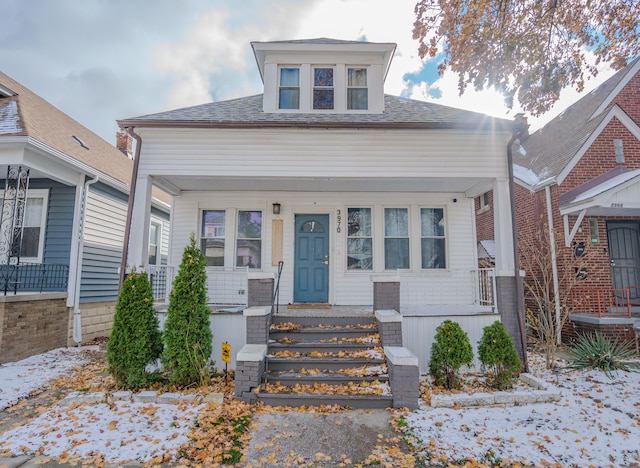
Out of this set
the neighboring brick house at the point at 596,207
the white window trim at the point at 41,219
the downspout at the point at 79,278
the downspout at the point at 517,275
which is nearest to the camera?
the downspout at the point at 517,275

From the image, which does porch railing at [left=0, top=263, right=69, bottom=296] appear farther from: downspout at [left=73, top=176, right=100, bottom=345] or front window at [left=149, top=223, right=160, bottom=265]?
front window at [left=149, top=223, right=160, bottom=265]

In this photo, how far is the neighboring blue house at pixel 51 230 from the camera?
7.14 m

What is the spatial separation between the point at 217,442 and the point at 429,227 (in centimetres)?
673

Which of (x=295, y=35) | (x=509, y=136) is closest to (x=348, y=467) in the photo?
(x=509, y=136)

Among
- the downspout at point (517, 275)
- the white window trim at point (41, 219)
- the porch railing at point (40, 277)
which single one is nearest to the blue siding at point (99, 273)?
the porch railing at point (40, 277)

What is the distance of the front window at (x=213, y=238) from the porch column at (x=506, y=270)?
6.10 meters

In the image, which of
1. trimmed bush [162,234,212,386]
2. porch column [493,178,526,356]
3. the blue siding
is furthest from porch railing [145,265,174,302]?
porch column [493,178,526,356]

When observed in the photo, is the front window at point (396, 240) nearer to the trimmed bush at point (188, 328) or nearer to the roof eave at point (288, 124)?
the roof eave at point (288, 124)

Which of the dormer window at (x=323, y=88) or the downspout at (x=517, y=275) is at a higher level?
the dormer window at (x=323, y=88)

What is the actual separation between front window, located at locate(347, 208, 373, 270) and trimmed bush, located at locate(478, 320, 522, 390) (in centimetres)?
349

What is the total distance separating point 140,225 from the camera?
254 inches

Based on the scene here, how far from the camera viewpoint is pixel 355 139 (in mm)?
6707

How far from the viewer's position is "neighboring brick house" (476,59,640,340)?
8000 millimetres

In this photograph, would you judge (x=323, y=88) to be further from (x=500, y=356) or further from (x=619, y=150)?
(x=619, y=150)
